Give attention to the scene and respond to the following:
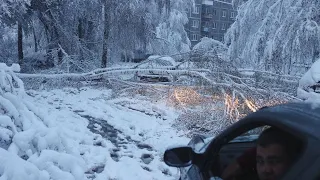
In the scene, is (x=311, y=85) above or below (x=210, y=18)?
below

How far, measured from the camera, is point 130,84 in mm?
10930

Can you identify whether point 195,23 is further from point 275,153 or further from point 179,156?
point 275,153

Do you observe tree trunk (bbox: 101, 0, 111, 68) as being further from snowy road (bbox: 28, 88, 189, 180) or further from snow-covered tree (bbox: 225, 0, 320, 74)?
snow-covered tree (bbox: 225, 0, 320, 74)

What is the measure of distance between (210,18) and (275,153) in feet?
163

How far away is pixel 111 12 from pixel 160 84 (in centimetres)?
500

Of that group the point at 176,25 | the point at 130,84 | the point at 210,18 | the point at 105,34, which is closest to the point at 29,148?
the point at 130,84

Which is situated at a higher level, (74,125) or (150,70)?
(150,70)

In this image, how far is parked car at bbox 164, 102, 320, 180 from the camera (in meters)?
1.31

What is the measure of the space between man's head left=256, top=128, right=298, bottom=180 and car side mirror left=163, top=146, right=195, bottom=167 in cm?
59

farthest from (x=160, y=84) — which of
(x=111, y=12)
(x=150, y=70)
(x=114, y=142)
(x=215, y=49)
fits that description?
(x=111, y=12)

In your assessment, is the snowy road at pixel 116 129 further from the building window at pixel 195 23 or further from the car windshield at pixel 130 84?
the building window at pixel 195 23

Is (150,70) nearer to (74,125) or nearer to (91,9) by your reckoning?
(74,125)

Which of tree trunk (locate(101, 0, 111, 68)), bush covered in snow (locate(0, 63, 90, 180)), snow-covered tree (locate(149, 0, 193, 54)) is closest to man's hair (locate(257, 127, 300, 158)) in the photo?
bush covered in snow (locate(0, 63, 90, 180))

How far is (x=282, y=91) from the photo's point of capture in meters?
8.91
